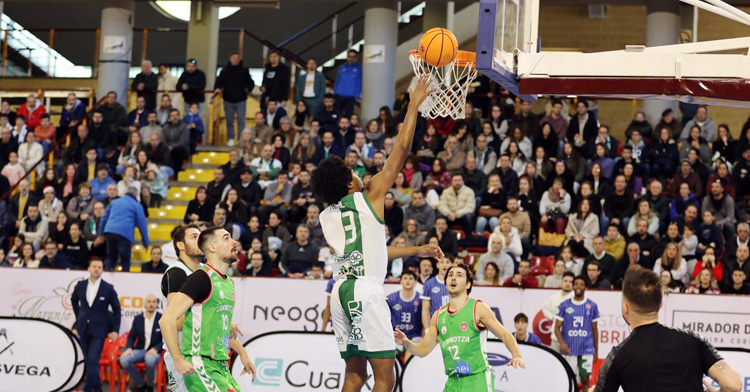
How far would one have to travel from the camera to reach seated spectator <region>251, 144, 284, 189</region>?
18906 millimetres

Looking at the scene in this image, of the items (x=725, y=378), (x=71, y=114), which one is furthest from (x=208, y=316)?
(x=71, y=114)

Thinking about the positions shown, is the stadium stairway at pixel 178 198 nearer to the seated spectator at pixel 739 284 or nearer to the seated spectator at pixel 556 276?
the seated spectator at pixel 556 276

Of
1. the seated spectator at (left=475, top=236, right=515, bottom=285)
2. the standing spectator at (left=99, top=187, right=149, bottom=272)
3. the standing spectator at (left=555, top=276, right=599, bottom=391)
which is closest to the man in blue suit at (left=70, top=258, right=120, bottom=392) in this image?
the standing spectator at (left=99, top=187, right=149, bottom=272)

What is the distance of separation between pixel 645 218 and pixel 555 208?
1419 mm

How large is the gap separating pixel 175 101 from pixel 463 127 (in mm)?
7202

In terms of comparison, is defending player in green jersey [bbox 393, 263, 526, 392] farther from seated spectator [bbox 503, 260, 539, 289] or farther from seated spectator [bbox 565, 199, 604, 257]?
seated spectator [bbox 565, 199, 604, 257]

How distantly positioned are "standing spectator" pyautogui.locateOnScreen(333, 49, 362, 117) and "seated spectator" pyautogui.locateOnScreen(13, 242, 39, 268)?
260 inches

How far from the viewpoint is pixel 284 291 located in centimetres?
1505

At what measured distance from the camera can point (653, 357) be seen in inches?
214

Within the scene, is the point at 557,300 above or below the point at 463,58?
below

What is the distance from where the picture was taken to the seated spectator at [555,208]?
16.7 meters

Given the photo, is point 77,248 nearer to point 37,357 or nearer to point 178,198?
point 178,198

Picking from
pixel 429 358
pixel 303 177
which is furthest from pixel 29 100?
pixel 429 358

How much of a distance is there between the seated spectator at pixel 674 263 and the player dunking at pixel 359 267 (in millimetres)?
8532
